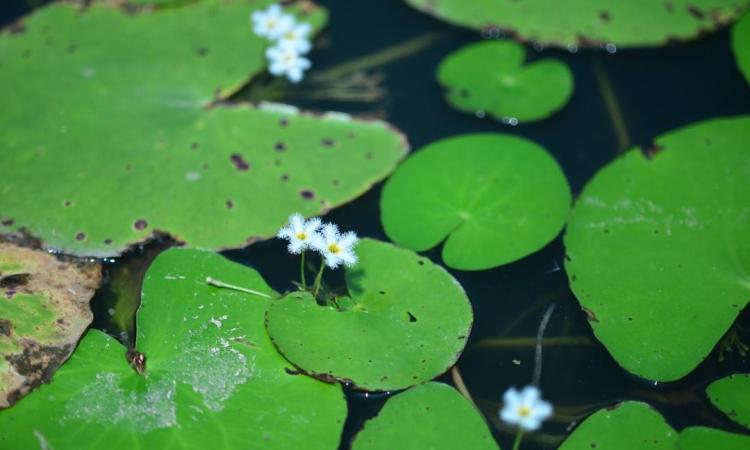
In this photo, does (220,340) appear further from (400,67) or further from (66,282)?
(400,67)

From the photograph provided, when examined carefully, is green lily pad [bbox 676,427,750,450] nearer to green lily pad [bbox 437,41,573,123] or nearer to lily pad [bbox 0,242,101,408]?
green lily pad [bbox 437,41,573,123]

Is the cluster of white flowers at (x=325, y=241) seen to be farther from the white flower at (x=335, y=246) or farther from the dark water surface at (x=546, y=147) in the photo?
the dark water surface at (x=546, y=147)

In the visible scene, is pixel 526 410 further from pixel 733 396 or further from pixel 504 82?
pixel 504 82

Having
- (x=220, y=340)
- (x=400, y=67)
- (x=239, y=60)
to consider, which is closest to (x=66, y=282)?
(x=220, y=340)

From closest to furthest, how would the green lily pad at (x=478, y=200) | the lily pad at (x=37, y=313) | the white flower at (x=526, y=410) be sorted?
1. the white flower at (x=526, y=410)
2. the lily pad at (x=37, y=313)
3. the green lily pad at (x=478, y=200)

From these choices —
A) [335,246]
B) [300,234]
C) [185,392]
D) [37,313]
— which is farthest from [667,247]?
[37,313]

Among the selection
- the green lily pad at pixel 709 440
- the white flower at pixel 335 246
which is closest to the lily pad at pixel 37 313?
the white flower at pixel 335 246
